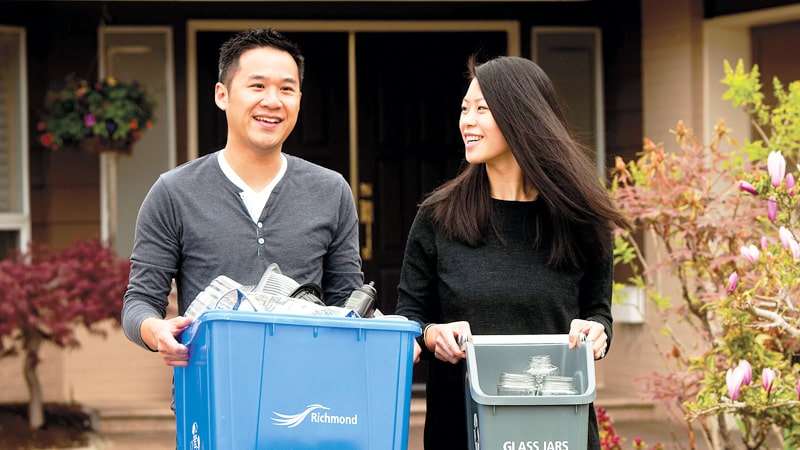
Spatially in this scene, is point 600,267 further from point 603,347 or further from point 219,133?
point 219,133

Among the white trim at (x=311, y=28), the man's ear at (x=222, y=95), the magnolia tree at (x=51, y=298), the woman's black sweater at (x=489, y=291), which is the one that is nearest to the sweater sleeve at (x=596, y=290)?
the woman's black sweater at (x=489, y=291)

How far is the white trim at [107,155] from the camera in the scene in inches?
330

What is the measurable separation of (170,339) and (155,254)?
36 centimetres

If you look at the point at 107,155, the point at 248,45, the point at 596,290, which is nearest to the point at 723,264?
the point at 596,290

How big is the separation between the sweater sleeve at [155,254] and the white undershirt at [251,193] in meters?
0.17

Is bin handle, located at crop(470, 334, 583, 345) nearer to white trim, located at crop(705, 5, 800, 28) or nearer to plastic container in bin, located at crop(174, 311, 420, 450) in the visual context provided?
plastic container in bin, located at crop(174, 311, 420, 450)

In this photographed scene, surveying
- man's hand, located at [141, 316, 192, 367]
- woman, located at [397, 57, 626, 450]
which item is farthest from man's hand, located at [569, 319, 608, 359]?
man's hand, located at [141, 316, 192, 367]

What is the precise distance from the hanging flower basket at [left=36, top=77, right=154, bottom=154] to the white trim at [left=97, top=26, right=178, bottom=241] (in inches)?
8.8

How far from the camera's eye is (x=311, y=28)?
28.7 feet

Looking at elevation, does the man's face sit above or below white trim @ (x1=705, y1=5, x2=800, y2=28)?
below

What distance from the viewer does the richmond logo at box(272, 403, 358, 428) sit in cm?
287

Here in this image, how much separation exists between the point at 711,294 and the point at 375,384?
2613mm

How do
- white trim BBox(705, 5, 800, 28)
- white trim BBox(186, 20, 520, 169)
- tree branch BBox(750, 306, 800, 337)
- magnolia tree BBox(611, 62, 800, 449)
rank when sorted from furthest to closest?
white trim BBox(186, 20, 520, 169) → white trim BBox(705, 5, 800, 28) → magnolia tree BBox(611, 62, 800, 449) → tree branch BBox(750, 306, 800, 337)

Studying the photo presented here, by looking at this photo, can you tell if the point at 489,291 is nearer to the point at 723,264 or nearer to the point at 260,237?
the point at 260,237
